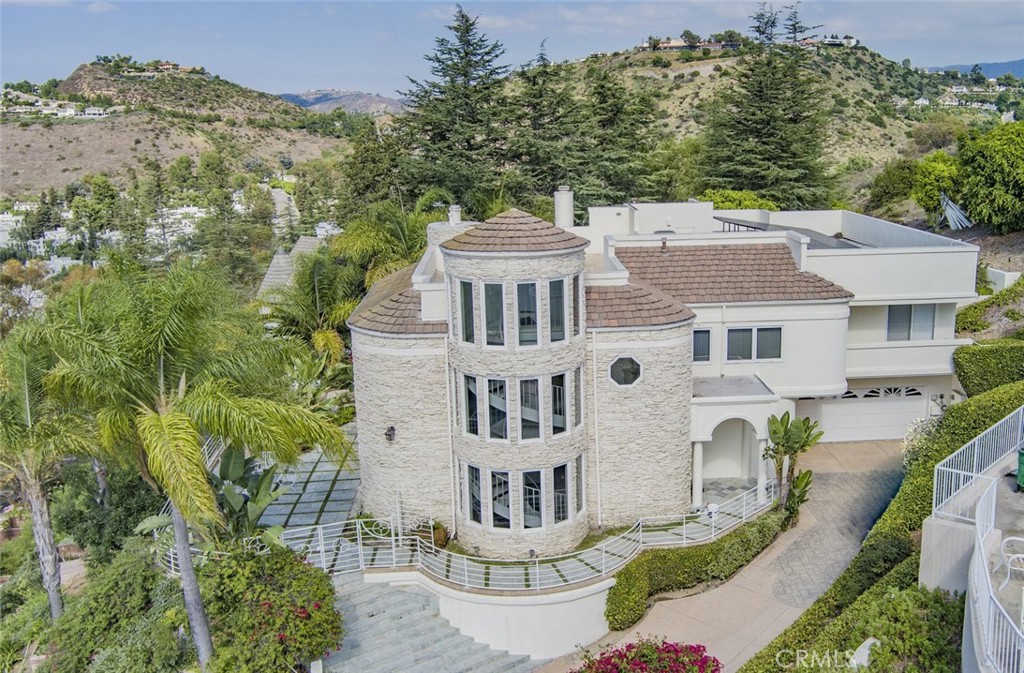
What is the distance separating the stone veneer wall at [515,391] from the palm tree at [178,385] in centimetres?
429

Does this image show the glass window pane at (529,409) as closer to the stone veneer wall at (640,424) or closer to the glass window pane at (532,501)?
the glass window pane at (532,501)

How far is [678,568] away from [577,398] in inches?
184

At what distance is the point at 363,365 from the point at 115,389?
6.81 metres

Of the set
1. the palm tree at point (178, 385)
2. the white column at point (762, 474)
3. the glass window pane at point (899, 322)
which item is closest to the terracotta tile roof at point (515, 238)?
the palm tree at point (178, 385)

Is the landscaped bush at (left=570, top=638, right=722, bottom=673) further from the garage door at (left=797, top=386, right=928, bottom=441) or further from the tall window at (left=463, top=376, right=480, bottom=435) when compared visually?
the garage door at (left=797, top=386, right=928, bottom=441)

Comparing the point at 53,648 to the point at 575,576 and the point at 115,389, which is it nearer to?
the point at 115,389

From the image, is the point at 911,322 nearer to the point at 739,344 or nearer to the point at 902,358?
the point at 902,358

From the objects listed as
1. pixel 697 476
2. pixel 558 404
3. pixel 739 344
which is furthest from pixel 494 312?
pixel 739 344

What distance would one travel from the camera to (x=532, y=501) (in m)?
19.4

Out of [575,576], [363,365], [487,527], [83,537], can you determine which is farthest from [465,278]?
[83,537]

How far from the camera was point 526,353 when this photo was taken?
60.7 feet

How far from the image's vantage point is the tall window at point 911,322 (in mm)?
25766

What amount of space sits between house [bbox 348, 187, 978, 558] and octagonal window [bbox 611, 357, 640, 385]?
0.05m

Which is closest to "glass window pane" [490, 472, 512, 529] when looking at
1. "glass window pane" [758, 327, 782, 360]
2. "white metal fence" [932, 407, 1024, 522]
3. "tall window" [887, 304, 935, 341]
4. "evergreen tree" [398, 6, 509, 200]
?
"white metal fence" [932, 407, 1024, 522]
